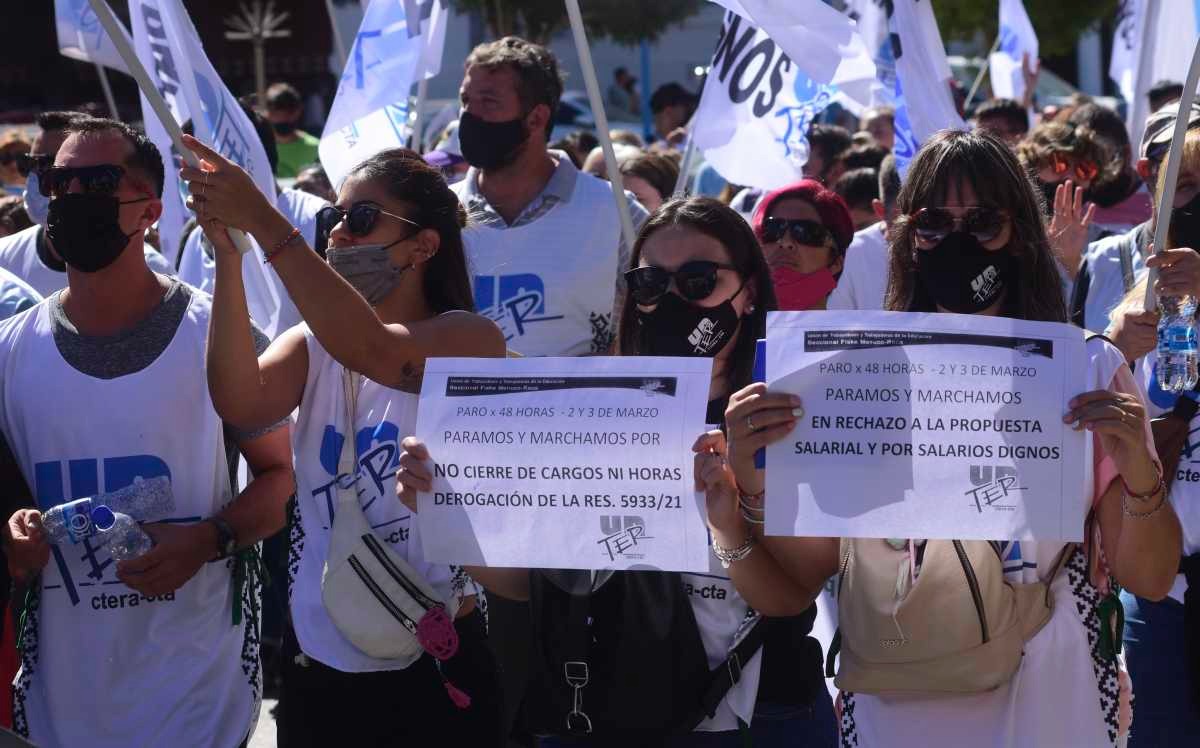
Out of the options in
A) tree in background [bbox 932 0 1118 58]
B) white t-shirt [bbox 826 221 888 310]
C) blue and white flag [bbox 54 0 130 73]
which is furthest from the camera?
tree in background [bbox 932 0 1118 58]

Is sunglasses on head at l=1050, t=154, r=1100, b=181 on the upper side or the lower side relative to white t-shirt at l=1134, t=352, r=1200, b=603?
upper

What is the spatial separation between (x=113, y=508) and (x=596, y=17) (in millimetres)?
30751

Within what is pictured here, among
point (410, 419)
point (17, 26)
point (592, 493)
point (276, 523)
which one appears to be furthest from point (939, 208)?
point (17, 26)

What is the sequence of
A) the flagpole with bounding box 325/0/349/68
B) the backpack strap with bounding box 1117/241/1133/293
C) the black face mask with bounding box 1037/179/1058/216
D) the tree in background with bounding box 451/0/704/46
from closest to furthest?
the backpack strap with bounding box 1117/241/1133/293 → the black face mask with bounding box 1037/179/1058/216 → the flagpole with bounding box 325/0/349/68 → the tree in background with bounding box 451/0/704/46

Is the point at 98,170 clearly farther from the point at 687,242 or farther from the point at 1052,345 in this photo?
the point at 1052,345

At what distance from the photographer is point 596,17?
33125mm

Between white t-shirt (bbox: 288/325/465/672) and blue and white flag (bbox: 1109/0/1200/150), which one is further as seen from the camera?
blue and white flag (bbox: 1109/0/1200/150)

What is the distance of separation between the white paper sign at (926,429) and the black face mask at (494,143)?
2.69 metres

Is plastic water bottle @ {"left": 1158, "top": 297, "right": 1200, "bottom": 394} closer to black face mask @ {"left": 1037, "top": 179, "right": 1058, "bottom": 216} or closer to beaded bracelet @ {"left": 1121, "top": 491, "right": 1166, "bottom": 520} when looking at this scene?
beaded bracelet @ {"left": 1121, "top": 491, "right": 1166, "bottom": 520}

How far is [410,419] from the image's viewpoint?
3215 millimetres

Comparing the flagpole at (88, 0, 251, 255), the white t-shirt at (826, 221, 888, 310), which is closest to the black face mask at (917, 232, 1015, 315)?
the flagpole at (88, 0, 251, 255)

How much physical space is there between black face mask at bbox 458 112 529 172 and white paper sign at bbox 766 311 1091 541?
2.69 meters

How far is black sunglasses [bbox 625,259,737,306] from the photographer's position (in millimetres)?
3023

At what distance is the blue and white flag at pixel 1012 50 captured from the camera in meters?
10.3
